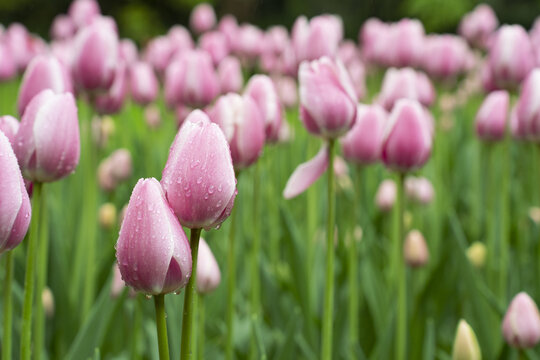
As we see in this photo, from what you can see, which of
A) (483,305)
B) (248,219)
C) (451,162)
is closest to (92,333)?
(483,305)

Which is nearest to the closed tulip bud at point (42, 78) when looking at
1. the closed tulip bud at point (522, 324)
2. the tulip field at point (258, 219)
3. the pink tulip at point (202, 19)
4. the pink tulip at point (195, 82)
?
the tulip field at point (258, 219)

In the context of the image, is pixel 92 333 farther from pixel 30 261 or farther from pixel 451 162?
pixel 451 162

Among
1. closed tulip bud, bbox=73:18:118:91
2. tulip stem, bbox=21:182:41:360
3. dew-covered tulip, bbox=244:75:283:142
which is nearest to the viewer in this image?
tulip stem, bbox=21:182:41:360

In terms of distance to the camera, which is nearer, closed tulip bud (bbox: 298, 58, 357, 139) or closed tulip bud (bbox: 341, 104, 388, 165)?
closed tulip bud (bbox: 298, 58, 357, 139)

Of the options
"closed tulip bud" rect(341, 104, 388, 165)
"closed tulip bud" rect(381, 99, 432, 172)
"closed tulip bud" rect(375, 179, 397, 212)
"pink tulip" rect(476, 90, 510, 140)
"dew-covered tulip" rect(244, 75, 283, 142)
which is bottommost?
"closed tulip bud" rect(375, 179, 397, 212)

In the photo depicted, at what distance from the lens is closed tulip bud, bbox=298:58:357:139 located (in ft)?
3.05

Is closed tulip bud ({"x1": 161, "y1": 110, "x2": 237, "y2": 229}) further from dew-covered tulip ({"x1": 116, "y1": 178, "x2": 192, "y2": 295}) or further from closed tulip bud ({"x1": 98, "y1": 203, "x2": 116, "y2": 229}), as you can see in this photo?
closed tulip bud ({"x1": 98, "y1": 203, "x2": 116, "y2": 229})

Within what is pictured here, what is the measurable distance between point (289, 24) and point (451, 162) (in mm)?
9225

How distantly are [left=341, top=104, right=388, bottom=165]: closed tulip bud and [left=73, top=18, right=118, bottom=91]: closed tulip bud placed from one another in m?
0.47

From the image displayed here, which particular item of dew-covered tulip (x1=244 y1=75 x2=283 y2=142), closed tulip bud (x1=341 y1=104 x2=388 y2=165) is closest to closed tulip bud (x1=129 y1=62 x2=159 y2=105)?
closed tulip bud (x1=341 y1=104 x2=388 y2=165)

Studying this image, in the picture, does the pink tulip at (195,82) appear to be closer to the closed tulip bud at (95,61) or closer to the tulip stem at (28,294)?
the closed tulip bud at (95,61)

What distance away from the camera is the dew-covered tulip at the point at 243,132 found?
90 cm

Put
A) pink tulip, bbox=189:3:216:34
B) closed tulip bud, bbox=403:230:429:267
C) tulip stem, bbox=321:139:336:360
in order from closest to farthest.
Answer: tulip stem, bbox=321:139:336:360 < closed tulip bud, bbox=403:230:429:267 < pink tulip, bbox=189:3:216:34

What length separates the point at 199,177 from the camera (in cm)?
56
